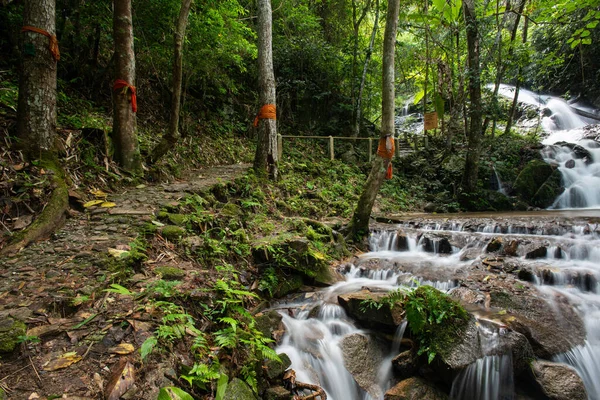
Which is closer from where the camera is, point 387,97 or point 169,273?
point 169,273

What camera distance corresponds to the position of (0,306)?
2602 mm

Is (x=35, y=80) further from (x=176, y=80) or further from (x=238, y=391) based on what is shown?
(x=238, y=391)

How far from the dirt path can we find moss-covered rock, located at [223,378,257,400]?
50 centimetres

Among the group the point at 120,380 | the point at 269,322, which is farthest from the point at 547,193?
the point at 120,380

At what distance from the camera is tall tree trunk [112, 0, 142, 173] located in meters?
5.62

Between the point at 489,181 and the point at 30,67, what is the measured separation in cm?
1475

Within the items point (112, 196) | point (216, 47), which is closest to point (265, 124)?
point (216, 47)

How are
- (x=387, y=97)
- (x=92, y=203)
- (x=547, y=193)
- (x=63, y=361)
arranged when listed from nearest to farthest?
1. (x=63, y=361)
2. (x=92, y=203)
3. (x=387, y=97)
4. (x=547, y=193)

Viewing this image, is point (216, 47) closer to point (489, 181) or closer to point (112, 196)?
point (112, 196)

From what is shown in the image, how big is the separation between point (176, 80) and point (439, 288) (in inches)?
248

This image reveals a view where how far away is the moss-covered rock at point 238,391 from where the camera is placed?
2.54 meters

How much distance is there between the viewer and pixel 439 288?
17.3ft

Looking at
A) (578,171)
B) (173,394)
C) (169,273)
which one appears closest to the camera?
(173,394)

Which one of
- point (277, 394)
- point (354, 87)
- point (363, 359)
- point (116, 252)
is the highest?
point (354, 87)
